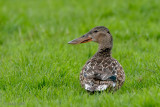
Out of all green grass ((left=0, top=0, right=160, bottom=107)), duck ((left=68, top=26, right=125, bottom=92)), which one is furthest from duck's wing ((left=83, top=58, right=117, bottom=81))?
green grass ((left=0, top=0, right=160, bottom=107))

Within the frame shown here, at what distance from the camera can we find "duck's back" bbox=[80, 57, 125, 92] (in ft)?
16.7

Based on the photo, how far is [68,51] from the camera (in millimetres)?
7820

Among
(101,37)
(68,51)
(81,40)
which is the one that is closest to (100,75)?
(101,37)

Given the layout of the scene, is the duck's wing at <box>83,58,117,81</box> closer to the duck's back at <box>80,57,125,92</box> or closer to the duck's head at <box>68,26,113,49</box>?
the duck's back at <box>80,57,125,92</box>

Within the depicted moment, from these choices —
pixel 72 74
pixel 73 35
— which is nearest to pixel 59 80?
pixel 72 74

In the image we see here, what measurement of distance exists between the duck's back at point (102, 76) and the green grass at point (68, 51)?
0.45 feet

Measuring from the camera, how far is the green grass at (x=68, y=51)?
16.9 ft

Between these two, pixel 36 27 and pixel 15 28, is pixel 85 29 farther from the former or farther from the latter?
pixel 15 28

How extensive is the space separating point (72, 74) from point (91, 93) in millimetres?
1129

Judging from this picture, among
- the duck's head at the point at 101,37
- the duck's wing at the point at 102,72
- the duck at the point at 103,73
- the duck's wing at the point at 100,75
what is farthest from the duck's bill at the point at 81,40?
the duck's wing at the point at 100,75

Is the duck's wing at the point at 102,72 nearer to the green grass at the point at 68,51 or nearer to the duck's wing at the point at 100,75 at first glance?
the duck's wing at the point at 100,75

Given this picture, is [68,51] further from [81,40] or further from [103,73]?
[103,73]

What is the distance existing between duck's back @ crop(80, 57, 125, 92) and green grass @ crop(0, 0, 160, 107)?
0.45ft

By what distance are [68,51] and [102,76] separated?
2707 mm
